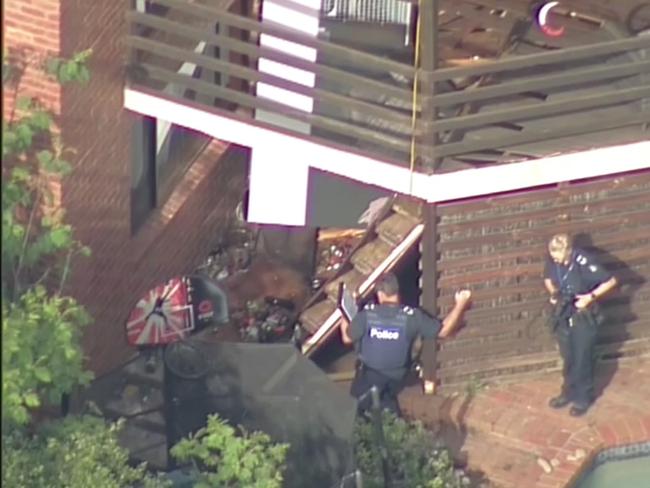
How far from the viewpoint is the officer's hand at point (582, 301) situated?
Result: 1302 cm

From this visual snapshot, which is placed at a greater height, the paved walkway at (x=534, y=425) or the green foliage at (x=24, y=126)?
the green foliage at (x=24, y=126)

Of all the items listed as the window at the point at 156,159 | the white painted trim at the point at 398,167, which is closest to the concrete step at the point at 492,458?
the white painted trim at the point at 398,167

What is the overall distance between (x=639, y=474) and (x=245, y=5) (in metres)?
4.88

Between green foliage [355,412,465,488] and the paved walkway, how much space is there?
0.59m

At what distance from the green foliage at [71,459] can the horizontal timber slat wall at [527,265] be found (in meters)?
3.30

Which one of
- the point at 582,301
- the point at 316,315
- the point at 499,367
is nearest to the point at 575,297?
the point at 582,301

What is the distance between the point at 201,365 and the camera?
11.8m

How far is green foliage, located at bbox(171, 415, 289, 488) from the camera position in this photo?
10.8 m

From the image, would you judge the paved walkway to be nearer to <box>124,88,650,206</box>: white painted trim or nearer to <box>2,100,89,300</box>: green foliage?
<box>124,88,650,206</box>: white painted trim

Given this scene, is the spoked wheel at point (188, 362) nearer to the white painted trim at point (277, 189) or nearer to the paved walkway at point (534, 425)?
the white painted trim at point (277, 189)

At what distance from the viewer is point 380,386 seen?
1278 cm

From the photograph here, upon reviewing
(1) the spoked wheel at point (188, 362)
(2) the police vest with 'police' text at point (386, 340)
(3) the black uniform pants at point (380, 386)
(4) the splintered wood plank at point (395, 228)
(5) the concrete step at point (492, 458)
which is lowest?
(5) the concrete step at point (492, 458)

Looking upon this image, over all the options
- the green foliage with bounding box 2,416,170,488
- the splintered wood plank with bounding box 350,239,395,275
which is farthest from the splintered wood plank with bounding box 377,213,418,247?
the green foliage with bounding box 2,416,170,488

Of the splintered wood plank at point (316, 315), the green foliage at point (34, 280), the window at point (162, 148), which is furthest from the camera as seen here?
the splintered wood plank at point (316, 315)
